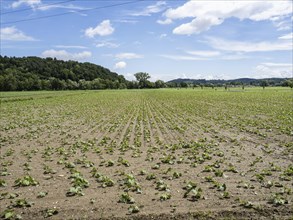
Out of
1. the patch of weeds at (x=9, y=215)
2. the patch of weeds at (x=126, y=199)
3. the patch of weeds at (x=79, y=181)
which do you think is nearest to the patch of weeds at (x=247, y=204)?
the patch of weeds at (x=126, y=199)

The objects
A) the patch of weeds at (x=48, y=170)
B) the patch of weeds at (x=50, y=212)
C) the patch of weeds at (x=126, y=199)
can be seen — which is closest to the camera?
the patch of weeds at (x=50, y=212)

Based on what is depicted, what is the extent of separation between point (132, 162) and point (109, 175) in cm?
175

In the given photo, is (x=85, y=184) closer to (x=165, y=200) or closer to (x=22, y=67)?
(x=165, y=200)

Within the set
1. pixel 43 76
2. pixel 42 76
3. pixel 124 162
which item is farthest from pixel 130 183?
pixel 43 76

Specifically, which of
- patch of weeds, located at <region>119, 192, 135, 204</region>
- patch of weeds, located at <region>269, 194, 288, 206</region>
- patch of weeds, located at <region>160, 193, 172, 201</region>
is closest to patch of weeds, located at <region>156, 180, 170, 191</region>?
patch of weeds, located at <region>160, 193, 172, 201</region>

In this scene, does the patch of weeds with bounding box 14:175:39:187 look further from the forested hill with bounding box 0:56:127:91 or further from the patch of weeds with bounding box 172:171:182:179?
the forested hill with bounding box 0:56:127:91

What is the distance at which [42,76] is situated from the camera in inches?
6417

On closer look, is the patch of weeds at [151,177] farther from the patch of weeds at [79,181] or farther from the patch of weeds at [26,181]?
the patch of weeds at [26,181]

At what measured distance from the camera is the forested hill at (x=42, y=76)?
124 metres

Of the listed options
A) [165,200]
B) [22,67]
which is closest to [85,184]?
[165,200]

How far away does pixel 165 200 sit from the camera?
7391 mm

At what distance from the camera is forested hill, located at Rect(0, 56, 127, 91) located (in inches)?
4872

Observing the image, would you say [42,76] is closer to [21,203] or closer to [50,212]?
[21,203]

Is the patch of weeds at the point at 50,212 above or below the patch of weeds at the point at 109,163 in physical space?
below
